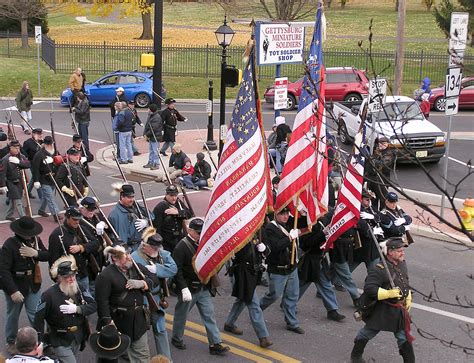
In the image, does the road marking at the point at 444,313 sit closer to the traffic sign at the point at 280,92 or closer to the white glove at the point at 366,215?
the white glove at the point at 366,215

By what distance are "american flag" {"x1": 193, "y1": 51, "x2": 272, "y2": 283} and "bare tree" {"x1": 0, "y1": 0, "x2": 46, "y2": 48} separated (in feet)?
114

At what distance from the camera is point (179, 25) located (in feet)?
197

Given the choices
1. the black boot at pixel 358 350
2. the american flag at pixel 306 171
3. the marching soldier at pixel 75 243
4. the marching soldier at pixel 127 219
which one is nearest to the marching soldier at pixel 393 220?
the american flag at pixel 306 171

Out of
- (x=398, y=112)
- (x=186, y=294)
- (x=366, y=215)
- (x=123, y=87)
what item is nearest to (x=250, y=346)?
(x=186, y=294)

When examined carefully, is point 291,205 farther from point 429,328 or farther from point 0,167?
point 0,167

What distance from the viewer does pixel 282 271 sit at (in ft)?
34.0

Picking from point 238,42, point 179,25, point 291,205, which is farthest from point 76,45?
point 291,205

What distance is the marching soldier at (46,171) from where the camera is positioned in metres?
14.9

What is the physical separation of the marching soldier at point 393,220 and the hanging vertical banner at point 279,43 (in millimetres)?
6539

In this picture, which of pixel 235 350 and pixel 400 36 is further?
pixel 400 36

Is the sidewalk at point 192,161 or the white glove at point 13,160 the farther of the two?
the sidewalk at point 192,161

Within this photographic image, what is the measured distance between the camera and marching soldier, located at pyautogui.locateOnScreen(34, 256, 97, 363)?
26.9 ft

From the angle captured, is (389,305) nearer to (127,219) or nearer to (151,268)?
(151,268)

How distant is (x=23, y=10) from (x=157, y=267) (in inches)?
1467
